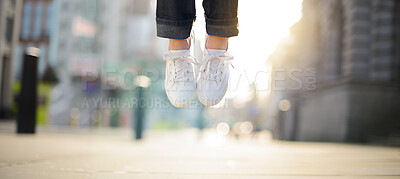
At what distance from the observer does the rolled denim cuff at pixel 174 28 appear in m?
2.02

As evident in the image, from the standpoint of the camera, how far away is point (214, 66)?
217cm

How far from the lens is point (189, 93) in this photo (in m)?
2.16

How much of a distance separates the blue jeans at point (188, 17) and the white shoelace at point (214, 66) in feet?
0.48

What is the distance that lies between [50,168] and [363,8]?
9.72 meters

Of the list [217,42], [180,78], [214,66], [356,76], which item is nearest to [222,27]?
[217,42]

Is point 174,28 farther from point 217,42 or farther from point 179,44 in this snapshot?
point 217,42

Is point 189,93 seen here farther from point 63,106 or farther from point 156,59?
point 156,59

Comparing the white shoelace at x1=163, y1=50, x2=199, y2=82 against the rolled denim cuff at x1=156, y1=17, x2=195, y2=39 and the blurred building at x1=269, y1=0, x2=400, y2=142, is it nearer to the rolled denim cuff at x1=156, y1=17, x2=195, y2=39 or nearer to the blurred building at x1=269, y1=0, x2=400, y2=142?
the rolled denim cuff at x1=156, y1=17, x2=195, y2=39

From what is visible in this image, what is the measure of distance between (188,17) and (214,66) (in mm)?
328

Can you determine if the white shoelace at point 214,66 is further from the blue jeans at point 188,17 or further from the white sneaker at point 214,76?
the blue jeans at point 188,17

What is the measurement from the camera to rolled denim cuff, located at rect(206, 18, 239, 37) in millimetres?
2027

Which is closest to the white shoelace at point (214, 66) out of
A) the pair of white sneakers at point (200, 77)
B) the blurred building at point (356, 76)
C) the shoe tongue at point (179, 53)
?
the pair of white sneakers at point (200, 77)

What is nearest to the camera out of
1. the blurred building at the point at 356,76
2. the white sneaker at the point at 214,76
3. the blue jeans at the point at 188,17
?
the blue jeans at the point at 188,17

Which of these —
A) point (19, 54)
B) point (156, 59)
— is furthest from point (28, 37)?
point (156, 59)
